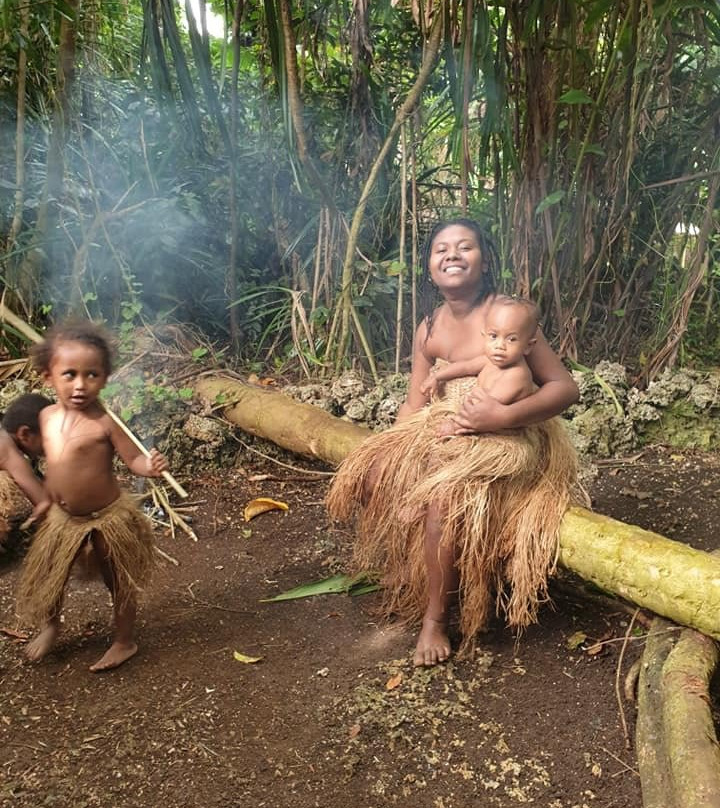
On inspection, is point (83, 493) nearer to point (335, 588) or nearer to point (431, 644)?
point (335, 588)

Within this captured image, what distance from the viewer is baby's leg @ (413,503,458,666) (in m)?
2.03

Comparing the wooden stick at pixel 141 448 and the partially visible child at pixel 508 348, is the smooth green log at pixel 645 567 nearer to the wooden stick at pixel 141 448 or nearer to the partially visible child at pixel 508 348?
the partially visible child at pixel 508 348

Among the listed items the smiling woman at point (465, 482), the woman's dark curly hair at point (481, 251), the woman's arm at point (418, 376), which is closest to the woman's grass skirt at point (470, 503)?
the smiling woman at point (465, 482)

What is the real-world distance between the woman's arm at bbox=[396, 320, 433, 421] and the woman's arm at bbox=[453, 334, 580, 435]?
0.31 metres

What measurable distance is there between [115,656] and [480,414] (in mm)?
→ 1207

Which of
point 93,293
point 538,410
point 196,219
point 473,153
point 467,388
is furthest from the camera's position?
point 473,153

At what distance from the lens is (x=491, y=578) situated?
2129 mm

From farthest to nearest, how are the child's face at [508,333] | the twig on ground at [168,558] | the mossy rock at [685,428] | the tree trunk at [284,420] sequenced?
the mossy rock at [685,428] → the tree trunk at [284,420] → the twig on ground at [168,558] → the child's face at [508,333]

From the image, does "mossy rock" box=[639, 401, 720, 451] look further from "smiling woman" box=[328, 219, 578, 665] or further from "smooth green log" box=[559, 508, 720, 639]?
"smooth green log" box=[559, 508, 720, 639]

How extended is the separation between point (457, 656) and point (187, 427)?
1.87m

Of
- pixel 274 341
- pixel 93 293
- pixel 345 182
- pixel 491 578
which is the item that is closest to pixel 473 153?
pixel 345 182

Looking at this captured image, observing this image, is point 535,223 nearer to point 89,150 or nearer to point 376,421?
point 376,421

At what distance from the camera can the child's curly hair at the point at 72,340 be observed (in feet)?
6.02

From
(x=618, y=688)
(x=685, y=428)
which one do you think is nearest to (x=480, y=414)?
(x=618, y=688)
